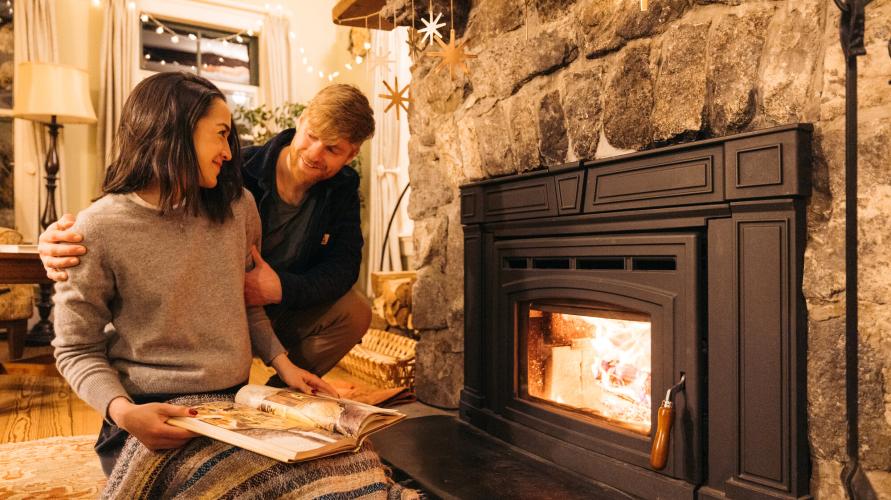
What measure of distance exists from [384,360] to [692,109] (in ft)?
5.69

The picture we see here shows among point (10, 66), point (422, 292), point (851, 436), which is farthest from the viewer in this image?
point (10, 66)

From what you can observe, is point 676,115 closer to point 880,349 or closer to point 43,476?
point 880,349

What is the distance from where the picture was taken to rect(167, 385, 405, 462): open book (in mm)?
998

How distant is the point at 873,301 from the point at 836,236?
0.12 metres

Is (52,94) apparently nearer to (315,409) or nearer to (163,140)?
(163,140)

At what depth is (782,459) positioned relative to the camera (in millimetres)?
1163

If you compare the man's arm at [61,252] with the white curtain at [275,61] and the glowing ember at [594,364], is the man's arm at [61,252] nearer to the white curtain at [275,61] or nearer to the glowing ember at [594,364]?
the glowing ember at [594,364]

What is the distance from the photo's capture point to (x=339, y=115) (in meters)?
1.70

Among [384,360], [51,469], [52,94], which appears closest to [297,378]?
[51,469]

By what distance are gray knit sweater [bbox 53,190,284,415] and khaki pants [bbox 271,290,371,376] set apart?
61cm

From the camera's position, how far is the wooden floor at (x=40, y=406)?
2262mm

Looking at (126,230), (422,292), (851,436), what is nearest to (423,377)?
(422,292)

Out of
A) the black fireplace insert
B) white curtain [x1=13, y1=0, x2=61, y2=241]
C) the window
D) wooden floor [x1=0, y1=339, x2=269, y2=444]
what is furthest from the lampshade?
the black fireplace insert

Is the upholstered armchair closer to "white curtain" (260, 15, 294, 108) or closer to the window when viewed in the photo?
the window
